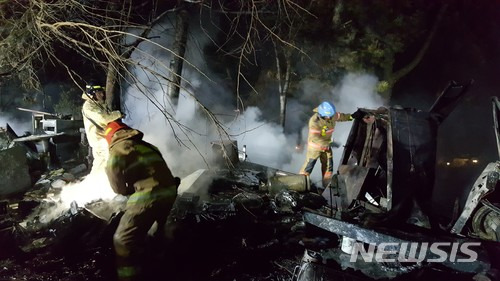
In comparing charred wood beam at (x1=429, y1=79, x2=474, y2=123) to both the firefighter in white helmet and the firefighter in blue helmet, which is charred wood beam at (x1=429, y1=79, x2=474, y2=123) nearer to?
the firefighter in blue helmet

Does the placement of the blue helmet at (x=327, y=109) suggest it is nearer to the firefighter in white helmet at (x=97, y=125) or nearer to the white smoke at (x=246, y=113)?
the white smoke at (x=246, y=113)

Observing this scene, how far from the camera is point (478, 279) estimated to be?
3490 millimetres

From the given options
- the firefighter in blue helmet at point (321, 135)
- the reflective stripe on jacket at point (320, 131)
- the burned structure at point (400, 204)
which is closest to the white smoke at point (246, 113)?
the firefighter in blue helmet at point (321, 135)

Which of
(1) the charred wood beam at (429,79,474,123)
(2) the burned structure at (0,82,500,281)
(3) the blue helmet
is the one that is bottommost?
(2) the burned structure at (0,82,500,281)

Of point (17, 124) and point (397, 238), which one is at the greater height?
point (397, 238)

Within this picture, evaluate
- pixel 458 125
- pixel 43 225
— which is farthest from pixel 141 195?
pixel 458 125

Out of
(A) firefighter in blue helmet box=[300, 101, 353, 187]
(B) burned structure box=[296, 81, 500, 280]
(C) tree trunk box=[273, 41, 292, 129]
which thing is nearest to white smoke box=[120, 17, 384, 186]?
(C) tree trunk box=[273, 41, 292, 129]

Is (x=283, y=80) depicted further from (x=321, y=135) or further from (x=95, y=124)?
(x=95, y=124)

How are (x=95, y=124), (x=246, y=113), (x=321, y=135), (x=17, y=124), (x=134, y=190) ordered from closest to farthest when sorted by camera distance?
(x=134, y=190), (x=95, y=124), (x=321, y=135), (x=17, y=124), (x=246, y=113)

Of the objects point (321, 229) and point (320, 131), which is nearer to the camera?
point (321, 229)

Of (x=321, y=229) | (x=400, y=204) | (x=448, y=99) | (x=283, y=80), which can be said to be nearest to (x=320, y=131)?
(x=448, y=99)

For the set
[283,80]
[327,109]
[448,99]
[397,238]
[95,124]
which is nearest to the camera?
[397,238]

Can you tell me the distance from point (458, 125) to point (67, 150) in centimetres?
1430

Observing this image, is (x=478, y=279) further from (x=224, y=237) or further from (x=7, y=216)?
(x=7, y=216)
